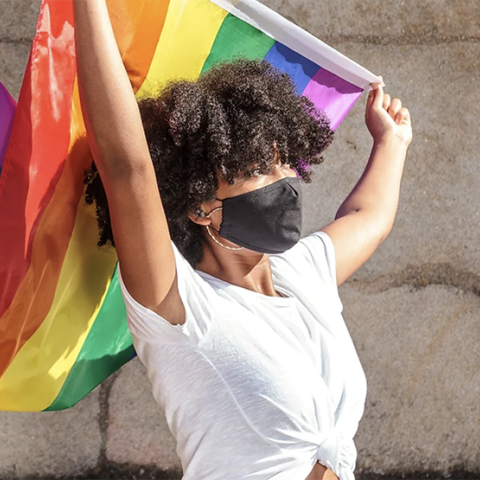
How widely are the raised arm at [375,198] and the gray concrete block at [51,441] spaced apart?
1.44 meters

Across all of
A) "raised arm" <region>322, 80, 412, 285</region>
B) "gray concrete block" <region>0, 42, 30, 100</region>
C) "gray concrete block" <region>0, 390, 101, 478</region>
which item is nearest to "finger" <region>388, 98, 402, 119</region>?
"raised arm" <region>322, 80, 412, 285</region>

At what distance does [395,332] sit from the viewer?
10.00 ft

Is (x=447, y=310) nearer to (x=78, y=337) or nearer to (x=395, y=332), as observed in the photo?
(x=395, y=332)

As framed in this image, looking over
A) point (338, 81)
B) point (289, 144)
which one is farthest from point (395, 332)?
point (289, 144)

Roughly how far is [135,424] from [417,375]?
4.53ft

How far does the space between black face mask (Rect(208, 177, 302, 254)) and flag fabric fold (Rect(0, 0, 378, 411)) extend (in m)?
0.44

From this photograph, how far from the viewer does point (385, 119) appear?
2.24 meters

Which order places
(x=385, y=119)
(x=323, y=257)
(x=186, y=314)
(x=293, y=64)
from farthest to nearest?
(x=385, y=119) → (x=293, y=64) → (x=323, y=257) → (x=186, y=314)

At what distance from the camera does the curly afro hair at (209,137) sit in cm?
158

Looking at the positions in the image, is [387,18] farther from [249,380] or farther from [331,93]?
[249,380]

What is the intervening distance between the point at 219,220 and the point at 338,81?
0.83 meters

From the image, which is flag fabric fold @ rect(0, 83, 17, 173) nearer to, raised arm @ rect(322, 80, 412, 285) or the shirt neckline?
the shirt neckline

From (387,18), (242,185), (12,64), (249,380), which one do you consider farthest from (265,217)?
(387,18)

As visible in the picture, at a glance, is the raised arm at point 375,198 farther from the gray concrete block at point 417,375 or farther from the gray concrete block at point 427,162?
the gray concrete block at point 417,375
